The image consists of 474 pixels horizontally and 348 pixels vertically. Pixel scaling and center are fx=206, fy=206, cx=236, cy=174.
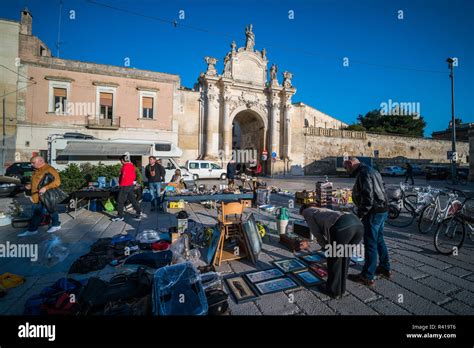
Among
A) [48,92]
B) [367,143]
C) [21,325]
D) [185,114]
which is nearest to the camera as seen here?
[21,325]

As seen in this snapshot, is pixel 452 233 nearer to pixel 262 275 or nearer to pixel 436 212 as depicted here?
pixel 436 212

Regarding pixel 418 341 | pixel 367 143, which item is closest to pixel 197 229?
pixel 418 341

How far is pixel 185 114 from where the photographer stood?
2186cm

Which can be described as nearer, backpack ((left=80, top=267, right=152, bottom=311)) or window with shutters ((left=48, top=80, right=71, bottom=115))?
backpack ((left=80, top=267, right=152, bottom=311))

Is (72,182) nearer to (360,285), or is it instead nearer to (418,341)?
(360,285)

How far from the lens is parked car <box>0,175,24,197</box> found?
8.88 m

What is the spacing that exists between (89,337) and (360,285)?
3.37 metres

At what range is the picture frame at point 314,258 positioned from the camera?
3.61 m

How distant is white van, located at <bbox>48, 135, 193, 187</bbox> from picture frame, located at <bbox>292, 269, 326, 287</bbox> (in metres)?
11.3

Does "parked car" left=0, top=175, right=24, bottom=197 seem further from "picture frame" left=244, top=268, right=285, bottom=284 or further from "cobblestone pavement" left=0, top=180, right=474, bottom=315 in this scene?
"picture frame" left=244, top=268, right=285, bottom=284

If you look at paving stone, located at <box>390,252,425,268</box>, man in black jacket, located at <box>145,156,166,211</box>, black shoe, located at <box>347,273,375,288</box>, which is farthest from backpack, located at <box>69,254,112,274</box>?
paving stone, located at <box>390,252,425,268</box>

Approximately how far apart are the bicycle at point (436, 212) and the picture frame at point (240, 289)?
5.16 meters

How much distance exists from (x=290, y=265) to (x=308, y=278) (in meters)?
0.45

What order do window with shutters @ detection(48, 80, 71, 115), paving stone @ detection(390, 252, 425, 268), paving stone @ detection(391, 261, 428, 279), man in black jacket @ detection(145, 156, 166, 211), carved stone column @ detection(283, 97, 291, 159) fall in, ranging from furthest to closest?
1. carved stone column @ detection(283, 97, 291, 159)
2. window with shutters @ detection(48, 80, 71, 115)
3. man in black jacket @ detection(145, 156, 166, 211)
4. paving stone @ detection(390, 252, 425, 268)
5. paving stone @ detection(391, 261, 428, 279)
